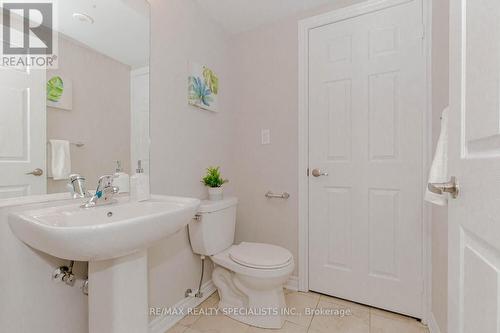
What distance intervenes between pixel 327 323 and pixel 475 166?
1.41 metres

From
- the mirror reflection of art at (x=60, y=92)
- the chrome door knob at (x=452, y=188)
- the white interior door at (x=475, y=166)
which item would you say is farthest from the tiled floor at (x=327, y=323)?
the mirror reflection of art at (x=60, y=92)

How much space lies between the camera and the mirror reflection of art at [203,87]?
167 cm

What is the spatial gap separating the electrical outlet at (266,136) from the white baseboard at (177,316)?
3.94 feet

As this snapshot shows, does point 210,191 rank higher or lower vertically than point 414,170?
lower

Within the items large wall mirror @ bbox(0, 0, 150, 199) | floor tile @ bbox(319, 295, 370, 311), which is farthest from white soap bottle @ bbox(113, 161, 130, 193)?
floor tile @ bbox(319, 295, 370, 311)

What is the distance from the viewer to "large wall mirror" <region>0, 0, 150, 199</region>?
2.91 feet

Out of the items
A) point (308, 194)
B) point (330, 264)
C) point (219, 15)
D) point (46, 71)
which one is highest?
point (219, 15)

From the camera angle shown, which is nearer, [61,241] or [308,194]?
[61,241]

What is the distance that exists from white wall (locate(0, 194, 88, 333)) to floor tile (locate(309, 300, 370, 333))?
1289mm

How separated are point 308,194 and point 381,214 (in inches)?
20.0

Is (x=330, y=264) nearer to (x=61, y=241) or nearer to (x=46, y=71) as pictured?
(x=61, y=241)

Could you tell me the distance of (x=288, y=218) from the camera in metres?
1.94

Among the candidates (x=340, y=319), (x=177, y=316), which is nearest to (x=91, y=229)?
(x=177, y=316)

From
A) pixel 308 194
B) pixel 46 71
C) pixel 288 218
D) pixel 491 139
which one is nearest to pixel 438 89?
pixel 308 194
